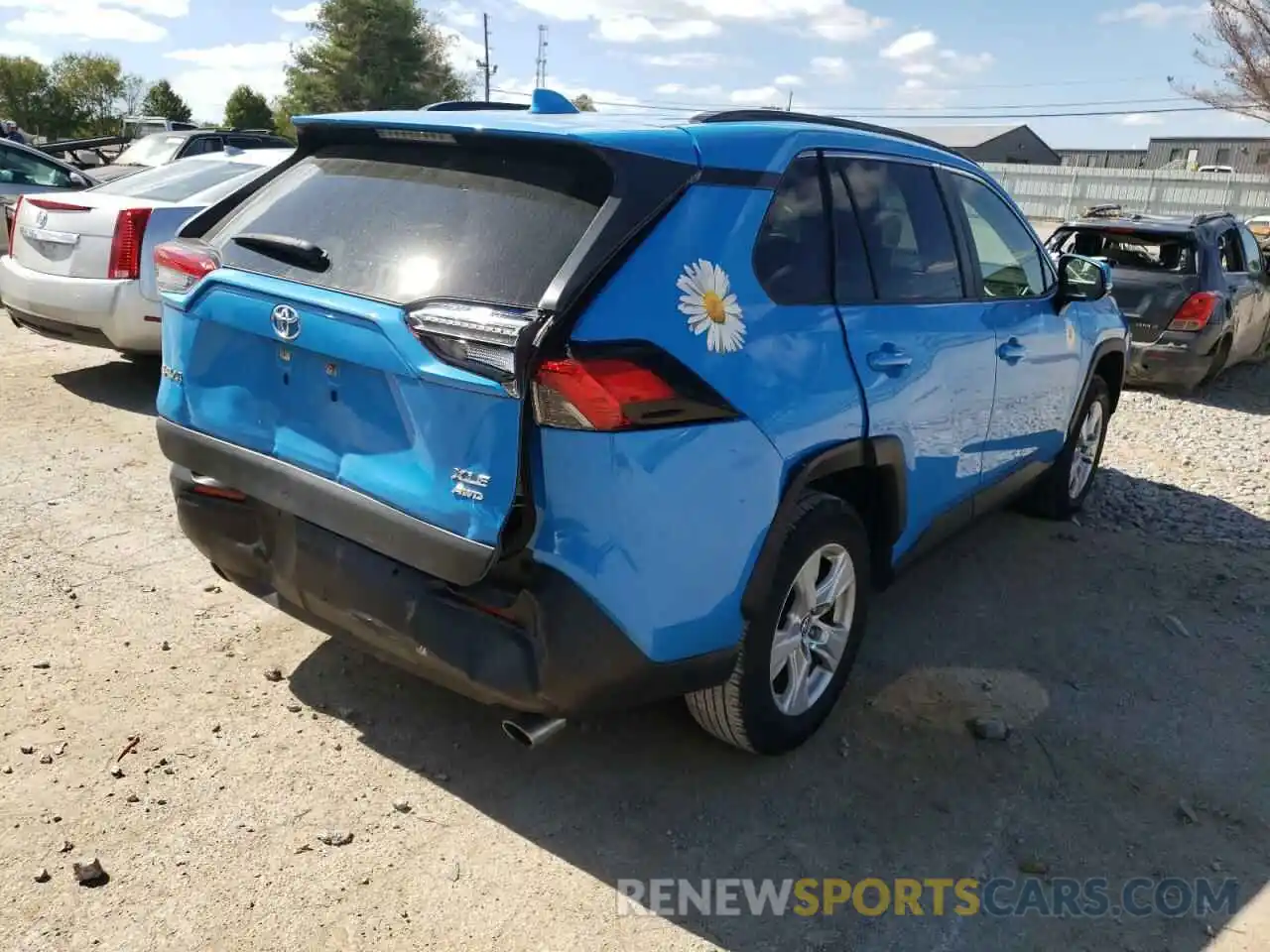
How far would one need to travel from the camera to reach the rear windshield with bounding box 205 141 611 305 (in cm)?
238

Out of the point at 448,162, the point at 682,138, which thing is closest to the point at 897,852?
the point at 682,138

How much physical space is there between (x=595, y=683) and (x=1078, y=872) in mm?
1507

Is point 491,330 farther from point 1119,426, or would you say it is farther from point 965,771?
point 1119,426

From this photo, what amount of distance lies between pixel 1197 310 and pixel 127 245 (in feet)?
27.5

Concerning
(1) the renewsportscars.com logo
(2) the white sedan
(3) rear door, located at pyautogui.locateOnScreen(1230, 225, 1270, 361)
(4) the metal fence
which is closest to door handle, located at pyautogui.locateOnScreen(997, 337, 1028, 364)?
(1) the renewsportscars.com logo

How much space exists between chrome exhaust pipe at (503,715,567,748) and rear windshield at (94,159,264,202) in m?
5.48

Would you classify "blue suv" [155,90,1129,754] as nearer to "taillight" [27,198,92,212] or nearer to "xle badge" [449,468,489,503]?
"xle badge" [449,468,489,503]

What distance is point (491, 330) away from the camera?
2.22m

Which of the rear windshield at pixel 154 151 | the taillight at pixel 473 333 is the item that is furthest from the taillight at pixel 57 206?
the rear windshield at pixel 154 151

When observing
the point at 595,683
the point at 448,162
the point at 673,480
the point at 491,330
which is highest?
the point at 448,162

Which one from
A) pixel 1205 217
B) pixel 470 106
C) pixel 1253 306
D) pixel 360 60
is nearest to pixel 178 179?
pixel 470 106

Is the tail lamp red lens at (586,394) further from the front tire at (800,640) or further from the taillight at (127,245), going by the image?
the taillight at (127,245)

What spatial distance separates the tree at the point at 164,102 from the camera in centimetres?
5669

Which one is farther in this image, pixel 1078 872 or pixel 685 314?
pixel 1078 872
